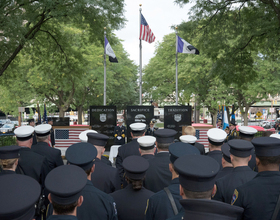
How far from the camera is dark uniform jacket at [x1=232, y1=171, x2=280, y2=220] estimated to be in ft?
8.29

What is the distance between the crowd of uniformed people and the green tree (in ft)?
17.3

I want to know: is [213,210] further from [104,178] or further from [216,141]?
[216,141]

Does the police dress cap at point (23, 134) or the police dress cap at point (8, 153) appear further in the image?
the police dress cap at point (23, 134)

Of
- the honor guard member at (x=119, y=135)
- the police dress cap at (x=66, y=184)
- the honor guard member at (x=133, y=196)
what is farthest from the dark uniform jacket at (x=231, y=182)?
the honor guard member at (x=119, y=135)

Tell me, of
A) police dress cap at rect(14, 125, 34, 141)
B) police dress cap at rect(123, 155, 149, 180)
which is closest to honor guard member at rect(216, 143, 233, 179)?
police dress cap at rect(123, 155, 149, 180)

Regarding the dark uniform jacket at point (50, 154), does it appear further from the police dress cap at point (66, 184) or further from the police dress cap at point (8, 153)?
the police dress cap at point (66, 184)

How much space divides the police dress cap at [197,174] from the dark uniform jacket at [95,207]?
999mm

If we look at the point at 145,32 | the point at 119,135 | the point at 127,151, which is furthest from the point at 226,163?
the point at 145,32

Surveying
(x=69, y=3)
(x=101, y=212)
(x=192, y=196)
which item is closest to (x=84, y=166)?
(x=101, y=212)

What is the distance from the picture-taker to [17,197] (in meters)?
1.68

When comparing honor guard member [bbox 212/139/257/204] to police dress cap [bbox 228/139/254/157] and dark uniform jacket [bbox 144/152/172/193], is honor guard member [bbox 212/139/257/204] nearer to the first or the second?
police dress cap [bbox 228/139/254/157]

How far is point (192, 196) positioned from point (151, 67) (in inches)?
1340

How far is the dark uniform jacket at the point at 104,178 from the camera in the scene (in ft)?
12.5

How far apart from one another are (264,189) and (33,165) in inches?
134
